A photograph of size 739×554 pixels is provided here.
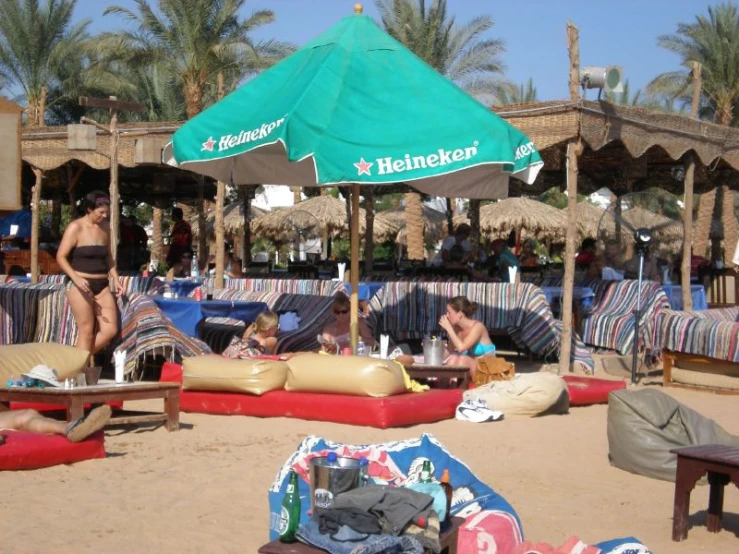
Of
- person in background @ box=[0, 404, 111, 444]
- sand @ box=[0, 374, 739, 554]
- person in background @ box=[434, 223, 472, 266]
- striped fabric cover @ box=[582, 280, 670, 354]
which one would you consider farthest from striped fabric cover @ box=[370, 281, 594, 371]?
person in background @ box=[0, 404, 111, 444]

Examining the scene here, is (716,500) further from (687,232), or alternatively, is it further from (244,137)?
(687,232)

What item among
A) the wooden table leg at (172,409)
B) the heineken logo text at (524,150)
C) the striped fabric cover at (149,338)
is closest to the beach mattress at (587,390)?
the heineken logo text at (524,150)

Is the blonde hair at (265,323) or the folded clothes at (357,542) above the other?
the blonde hair at (265,323)

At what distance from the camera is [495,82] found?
26.8 meters

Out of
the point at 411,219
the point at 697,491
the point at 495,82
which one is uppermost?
the point at 495,82

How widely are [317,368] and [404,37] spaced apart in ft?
62.1

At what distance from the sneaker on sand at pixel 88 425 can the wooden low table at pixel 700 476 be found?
3.35 meters

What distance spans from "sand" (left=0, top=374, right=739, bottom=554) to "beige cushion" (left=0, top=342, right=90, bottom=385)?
2.32ft

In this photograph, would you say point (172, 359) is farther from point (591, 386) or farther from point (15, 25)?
point (15, 25)

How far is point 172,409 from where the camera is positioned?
7855mm

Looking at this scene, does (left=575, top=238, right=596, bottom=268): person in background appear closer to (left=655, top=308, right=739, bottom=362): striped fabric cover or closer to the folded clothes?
(left=655, top=308, right=739, bottom=362): striped fabric cover

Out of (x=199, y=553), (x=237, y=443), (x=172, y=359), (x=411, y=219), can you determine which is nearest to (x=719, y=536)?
(x=199, y=553)

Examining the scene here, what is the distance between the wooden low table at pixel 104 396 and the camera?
728 centimetres

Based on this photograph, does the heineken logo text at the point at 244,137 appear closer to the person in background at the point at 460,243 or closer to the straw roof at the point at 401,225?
the person in background at the point at 460,243
